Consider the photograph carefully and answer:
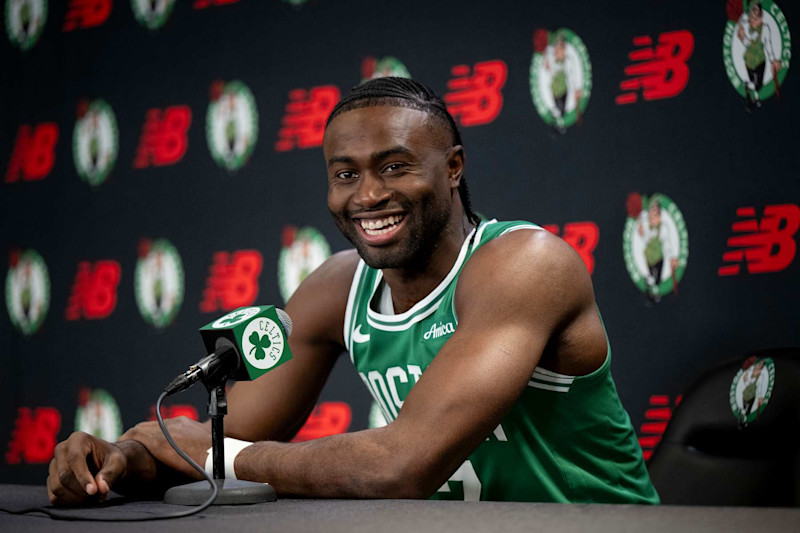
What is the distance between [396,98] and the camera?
150cm

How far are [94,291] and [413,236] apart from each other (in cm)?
155

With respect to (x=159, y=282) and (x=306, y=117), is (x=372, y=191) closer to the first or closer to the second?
(x=306, y=117)

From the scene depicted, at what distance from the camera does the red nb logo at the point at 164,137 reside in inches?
104

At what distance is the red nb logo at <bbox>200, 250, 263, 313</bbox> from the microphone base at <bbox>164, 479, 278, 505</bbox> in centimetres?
145

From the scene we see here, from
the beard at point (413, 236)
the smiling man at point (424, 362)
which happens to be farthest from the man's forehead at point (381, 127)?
the beard at point (413, 236)

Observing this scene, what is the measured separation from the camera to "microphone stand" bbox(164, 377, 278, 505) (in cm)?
101

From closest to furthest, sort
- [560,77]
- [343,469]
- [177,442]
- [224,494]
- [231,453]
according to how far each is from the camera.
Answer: [224,494] → [343,469] → [231,453] → [177,442] → [560,77]

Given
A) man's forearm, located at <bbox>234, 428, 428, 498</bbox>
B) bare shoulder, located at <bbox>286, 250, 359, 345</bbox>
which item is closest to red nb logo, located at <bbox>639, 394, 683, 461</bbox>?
bare shoulder, located at <bbox>286, 250, 359, 345</bbox>

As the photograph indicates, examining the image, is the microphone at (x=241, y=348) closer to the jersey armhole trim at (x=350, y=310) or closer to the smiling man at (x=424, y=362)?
the smiling man at (x=424, y=362)

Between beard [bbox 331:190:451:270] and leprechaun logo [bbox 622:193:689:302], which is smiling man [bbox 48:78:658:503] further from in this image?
leprechaun logo [bbox 622:193:689:302]

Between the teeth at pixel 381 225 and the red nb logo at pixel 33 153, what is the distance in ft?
5.55

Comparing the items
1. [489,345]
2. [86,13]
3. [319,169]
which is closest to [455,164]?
[489,345]

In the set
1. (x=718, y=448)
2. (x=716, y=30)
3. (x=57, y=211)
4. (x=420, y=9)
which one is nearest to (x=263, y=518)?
(x=718, y=448)

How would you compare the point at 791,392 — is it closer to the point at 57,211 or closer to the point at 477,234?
the point at 477,234
